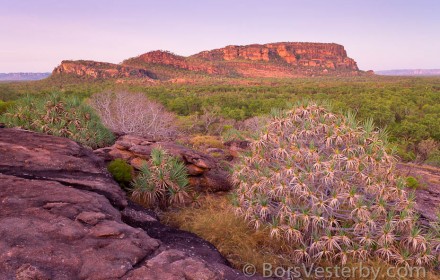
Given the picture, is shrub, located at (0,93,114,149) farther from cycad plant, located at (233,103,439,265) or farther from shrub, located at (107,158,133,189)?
cycad plant, located at (233,103,439,265)

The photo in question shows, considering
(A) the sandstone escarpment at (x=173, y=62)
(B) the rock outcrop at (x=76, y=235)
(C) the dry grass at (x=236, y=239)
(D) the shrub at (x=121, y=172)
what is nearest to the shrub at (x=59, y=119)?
(D) the shrub at (x=121, y=172)

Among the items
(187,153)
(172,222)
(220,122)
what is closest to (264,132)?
(172,222)

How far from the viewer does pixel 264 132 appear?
6641 millimetres

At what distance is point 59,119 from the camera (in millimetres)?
9188

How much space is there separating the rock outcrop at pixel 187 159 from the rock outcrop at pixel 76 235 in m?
3.17

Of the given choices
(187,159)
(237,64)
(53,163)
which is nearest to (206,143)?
(187,159)

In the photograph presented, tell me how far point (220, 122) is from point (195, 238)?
67.3ft

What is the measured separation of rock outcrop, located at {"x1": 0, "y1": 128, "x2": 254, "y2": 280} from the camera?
3293mm

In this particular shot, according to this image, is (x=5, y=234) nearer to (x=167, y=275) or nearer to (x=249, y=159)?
(x=167, y=275)

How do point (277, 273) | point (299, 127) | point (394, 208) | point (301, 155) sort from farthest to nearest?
point (299, 127) → point (301, 155) → point (394, 208) → point (277, 273)

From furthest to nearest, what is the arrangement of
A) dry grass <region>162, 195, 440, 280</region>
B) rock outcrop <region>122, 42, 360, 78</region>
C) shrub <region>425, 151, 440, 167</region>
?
1. rock outcrop <region>122, 42, 360, 78</region>
2. shrub <region>425, 151, 440, 167</region>
3. dry grass <region>162, 195, 440, 280</region>

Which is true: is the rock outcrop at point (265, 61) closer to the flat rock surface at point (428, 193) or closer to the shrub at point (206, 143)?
the shrub at point (206, 143)

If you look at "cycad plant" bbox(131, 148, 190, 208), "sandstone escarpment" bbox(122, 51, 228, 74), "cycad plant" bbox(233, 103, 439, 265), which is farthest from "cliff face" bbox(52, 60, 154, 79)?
"cycad plant" bbox(233, 103, 439, 265)

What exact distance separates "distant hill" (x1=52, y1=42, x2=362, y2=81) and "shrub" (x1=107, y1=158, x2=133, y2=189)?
82086 mm
